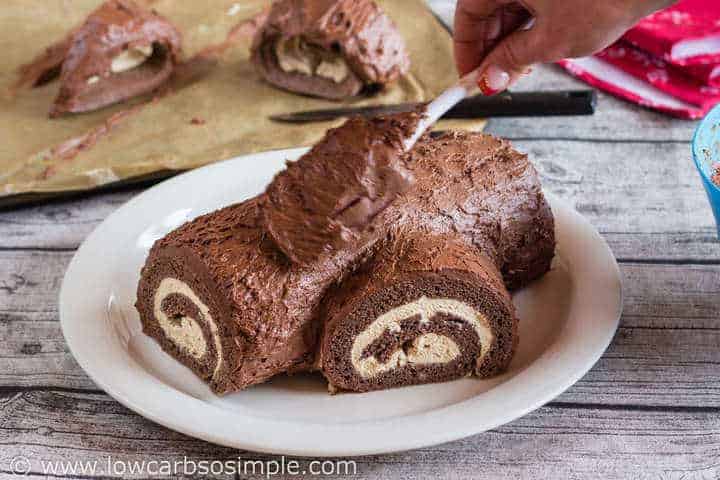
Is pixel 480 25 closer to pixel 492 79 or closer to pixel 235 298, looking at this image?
pixel 492 79

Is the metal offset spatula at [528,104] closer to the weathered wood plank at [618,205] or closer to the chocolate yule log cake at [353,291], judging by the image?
the weathered wood plank at [618,205]

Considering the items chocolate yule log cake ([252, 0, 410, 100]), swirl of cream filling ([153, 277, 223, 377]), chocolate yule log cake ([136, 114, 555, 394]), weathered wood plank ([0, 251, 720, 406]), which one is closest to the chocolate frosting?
chocolate yule log cake ([136, 114, 555, 394])

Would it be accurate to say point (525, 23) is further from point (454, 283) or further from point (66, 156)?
point (66, 156)

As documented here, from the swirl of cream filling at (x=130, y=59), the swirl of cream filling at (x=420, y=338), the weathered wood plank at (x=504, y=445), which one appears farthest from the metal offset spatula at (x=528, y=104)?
the weathered wood plank at (x=504, y=445)

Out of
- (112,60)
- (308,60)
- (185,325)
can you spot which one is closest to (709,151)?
(185,325)

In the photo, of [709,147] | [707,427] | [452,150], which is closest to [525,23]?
[452,150]

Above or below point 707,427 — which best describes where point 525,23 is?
above
